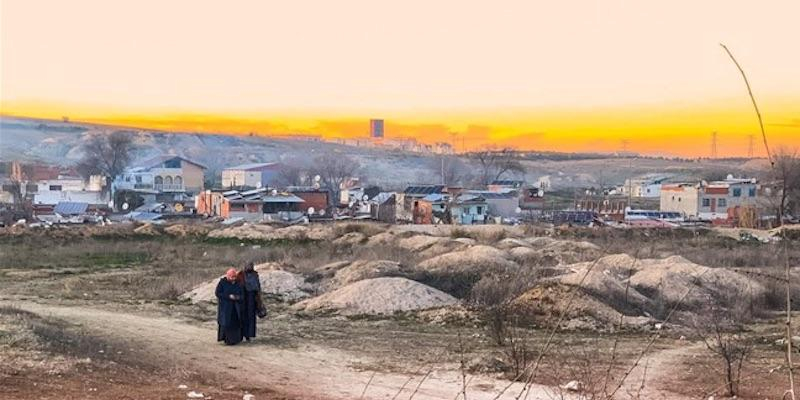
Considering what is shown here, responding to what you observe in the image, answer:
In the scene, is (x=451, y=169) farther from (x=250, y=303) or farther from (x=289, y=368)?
(x=289, y=368)

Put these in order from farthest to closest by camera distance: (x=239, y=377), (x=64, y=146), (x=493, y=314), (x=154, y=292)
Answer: (x=64, y=146)
(x=154, y=292)
(x=493, y=314)
(x=239, y=377)

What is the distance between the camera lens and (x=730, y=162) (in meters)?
145

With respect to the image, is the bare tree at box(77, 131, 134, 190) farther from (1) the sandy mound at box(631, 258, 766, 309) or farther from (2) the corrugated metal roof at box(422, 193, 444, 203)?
(1) the sandy mound at box(631, 258, 766, 309)

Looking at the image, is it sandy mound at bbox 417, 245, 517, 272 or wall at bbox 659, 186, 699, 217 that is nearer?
sandy mound at bbox 417, 245, 517, 272

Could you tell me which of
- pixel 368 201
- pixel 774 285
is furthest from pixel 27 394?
pixel 368 201

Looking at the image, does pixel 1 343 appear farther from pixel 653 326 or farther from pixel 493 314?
pixel 653 326

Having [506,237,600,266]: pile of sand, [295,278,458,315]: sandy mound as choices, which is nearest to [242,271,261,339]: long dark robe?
[295,278,458,315]: sandy mound

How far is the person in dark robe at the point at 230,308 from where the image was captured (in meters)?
12.0

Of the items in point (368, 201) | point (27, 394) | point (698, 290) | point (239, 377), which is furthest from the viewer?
point (368, 201)

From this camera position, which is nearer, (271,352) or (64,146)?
(271,352)

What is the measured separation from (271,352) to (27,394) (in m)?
3.83

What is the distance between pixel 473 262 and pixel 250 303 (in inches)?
409

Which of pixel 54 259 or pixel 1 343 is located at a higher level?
pixel 1 343

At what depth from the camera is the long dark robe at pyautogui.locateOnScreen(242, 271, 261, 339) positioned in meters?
12.3
